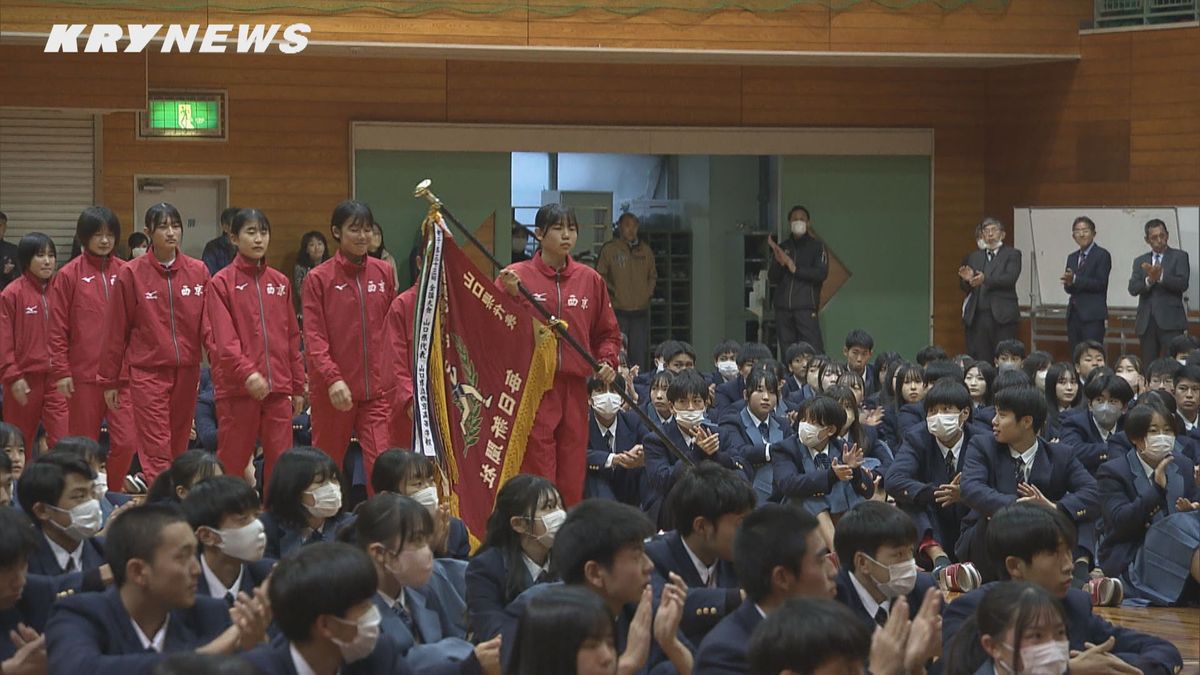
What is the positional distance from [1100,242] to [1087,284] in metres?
1.15

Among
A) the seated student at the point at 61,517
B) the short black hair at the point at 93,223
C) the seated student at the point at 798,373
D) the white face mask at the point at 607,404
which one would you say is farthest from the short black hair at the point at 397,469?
the seated student at the point at 798,373


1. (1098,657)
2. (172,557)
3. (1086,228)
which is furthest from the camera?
(1086,228)

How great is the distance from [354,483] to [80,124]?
8.63 m

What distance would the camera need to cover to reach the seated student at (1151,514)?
7.40 metres

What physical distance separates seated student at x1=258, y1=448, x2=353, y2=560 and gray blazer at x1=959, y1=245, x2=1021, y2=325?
11.1 meters

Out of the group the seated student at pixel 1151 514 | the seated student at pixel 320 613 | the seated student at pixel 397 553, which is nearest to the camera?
the seated student at pixel 320 613

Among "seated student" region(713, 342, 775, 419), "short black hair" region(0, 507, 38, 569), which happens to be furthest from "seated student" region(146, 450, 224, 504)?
"seated student" region(713, 342, 775, 419)

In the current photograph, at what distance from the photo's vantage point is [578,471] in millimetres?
8336

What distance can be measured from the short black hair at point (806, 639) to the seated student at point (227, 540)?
1.89 metres

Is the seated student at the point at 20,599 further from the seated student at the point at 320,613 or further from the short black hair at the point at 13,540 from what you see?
the seated student at the point at 320,613

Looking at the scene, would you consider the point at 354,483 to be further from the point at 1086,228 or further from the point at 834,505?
the point at 1086,228

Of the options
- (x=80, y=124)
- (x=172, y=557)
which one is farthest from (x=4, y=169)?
(x=172, y=557)

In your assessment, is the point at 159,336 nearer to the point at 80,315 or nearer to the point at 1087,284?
the point at 80,315

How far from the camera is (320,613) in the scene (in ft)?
12.8
